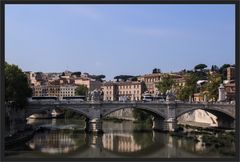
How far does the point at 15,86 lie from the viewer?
39.5 feet

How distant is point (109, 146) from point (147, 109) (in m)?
3.49

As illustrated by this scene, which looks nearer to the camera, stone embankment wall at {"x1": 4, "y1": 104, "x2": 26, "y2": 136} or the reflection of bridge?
stone embankment wall at {"x1": 4, "y1": 104, "x2": 26, "y2": 136}

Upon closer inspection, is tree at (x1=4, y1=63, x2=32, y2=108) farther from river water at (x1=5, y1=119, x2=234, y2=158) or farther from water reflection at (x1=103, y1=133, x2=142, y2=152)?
water reflection at (x1=103, y1=133, x2=142, y2=152)

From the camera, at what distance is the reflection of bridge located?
1431 cm

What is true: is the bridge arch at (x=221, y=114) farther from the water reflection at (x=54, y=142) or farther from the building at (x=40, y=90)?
the building at (x=40, y=90)

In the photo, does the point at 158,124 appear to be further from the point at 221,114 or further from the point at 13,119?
the point at 13,119

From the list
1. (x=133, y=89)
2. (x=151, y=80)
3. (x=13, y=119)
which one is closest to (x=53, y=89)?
(x=133, y=89)

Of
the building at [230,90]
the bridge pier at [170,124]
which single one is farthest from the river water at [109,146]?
the building at [230,90]

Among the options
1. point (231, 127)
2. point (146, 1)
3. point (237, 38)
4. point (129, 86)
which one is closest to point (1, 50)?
point (146, 1)

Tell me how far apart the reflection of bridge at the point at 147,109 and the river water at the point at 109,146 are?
53cm

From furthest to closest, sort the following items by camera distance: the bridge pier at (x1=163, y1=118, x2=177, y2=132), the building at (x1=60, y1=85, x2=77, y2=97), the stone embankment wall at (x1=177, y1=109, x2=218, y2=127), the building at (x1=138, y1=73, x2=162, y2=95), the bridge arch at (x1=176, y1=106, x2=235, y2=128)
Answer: the building at (x1=60, y1=85, x2=77, y2=97)
the building at (x1=138, y1=73, x2=162, y2=95)
the stone embankment wall at (x1=177, y1=109, x2=218, y2=127)
the bridge arch at (x1=176, y1=106, x2=235, y2=128)
the bridge pier at (x1=163, y1=118, x2=177, y2=132)

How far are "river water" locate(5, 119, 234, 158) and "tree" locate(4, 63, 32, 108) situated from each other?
1.11m

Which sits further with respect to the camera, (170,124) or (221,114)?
(221,114)

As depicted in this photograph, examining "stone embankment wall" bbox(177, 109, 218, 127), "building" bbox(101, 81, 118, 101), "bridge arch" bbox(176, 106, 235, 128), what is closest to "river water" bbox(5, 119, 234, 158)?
"bridge arch" bbox(176, 106, 235, 128)
